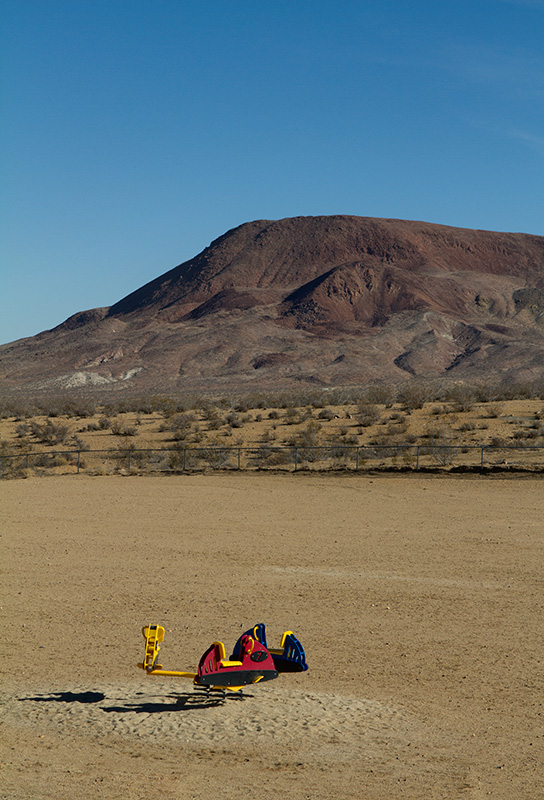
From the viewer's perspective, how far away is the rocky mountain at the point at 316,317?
387 feet

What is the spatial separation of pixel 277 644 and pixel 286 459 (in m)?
23.1

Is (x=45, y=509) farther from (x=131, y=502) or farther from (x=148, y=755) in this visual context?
(x=148, y=755)

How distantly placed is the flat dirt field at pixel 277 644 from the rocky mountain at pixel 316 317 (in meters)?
80.5

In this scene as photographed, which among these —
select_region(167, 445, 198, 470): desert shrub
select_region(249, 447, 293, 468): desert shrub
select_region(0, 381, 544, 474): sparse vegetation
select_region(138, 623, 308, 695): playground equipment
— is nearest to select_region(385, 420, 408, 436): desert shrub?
select_region(0, 381, 544, 474): sparse vegetation

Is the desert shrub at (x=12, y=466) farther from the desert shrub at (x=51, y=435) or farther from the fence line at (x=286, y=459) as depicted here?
the desert shrub at (x=51, y=435)

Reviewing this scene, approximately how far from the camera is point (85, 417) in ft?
193

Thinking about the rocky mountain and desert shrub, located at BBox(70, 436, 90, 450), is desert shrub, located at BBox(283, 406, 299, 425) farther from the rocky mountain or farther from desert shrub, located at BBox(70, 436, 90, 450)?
the rocky mountain

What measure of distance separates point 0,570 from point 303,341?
118845 mm

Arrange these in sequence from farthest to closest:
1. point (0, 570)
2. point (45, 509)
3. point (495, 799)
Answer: point (45, 509) < point (0, 570) < point (495, 799)

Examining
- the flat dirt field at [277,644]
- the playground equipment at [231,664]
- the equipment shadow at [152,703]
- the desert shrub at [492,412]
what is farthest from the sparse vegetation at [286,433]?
the playground equipment at [231,664]

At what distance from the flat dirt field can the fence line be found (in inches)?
365

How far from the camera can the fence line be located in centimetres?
3225

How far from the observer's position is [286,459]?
112 feet

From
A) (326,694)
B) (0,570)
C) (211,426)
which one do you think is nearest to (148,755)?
(326,694)
